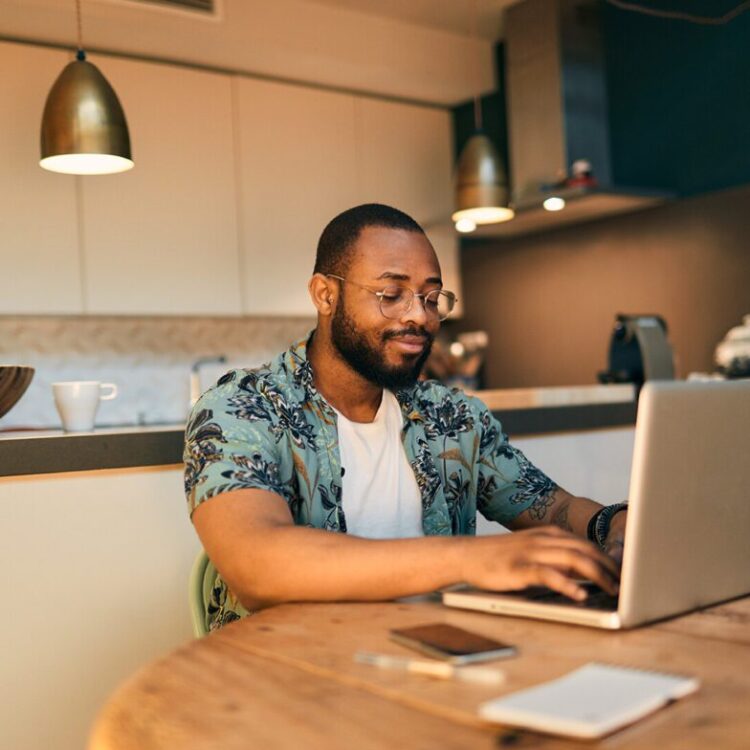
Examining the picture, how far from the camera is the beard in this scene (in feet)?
5.44

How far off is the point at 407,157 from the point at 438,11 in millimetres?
777

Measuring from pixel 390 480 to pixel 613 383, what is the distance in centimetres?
211

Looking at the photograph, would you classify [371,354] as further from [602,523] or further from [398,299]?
[602,523]

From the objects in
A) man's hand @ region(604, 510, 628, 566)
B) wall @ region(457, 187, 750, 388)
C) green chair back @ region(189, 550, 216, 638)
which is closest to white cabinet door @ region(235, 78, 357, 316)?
wall @ region(457, 187, 750, 388)

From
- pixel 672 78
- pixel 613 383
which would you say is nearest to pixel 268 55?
pixel 672 78

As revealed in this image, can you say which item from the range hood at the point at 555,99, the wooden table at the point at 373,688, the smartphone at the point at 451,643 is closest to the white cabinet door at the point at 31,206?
the range hood at the point at 555,99

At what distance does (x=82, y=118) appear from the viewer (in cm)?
261

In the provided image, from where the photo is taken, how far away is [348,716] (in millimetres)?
774

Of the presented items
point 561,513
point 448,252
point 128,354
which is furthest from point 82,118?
point 448,252

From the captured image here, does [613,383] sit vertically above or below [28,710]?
above

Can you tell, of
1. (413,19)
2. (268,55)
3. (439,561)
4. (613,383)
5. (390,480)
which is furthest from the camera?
(413,19)

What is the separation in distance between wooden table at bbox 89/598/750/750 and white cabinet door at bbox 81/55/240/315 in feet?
10.2

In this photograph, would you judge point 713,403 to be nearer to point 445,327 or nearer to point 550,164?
point 550,164

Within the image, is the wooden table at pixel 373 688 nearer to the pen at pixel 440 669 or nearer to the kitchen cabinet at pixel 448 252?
the pen at pixel 440 669
